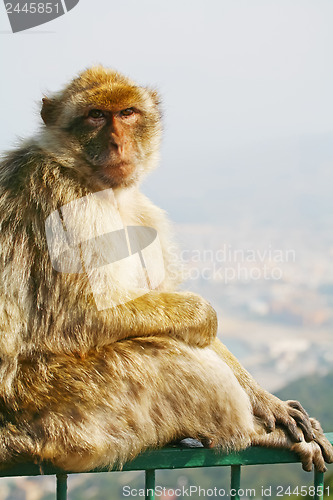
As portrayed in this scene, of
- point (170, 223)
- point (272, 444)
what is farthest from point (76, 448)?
point (170, 223)

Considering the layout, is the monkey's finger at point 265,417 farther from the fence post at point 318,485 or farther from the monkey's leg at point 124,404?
the fence post at point 318,485

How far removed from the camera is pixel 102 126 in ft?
11.6

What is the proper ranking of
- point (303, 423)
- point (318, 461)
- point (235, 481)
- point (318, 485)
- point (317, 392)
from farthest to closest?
point (317, 392)
point (303, 423)
point (318, 461)
point (318, 485)
point (235, 481)

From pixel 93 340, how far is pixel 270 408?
1.08m

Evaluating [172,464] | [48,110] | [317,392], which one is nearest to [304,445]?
[172,464]

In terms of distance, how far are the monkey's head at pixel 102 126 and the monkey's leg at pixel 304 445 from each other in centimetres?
149

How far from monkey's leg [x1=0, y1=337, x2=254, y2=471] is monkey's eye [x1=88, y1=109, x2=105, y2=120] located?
1.21 meters

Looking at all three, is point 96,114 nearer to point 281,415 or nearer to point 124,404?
point 124,404

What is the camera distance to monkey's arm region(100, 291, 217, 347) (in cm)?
320

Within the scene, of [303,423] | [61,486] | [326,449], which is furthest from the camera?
[303,423]

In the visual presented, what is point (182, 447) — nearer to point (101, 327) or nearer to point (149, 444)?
point (149, 444)

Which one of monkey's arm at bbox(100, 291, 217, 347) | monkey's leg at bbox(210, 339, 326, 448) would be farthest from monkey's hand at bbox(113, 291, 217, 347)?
monkey's leg at bbox(210, 339, 326, 448)

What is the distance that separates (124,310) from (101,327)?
0.48ft

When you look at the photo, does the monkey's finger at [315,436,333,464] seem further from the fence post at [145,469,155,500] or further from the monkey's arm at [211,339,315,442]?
the fence post at [145,469,155,500]
